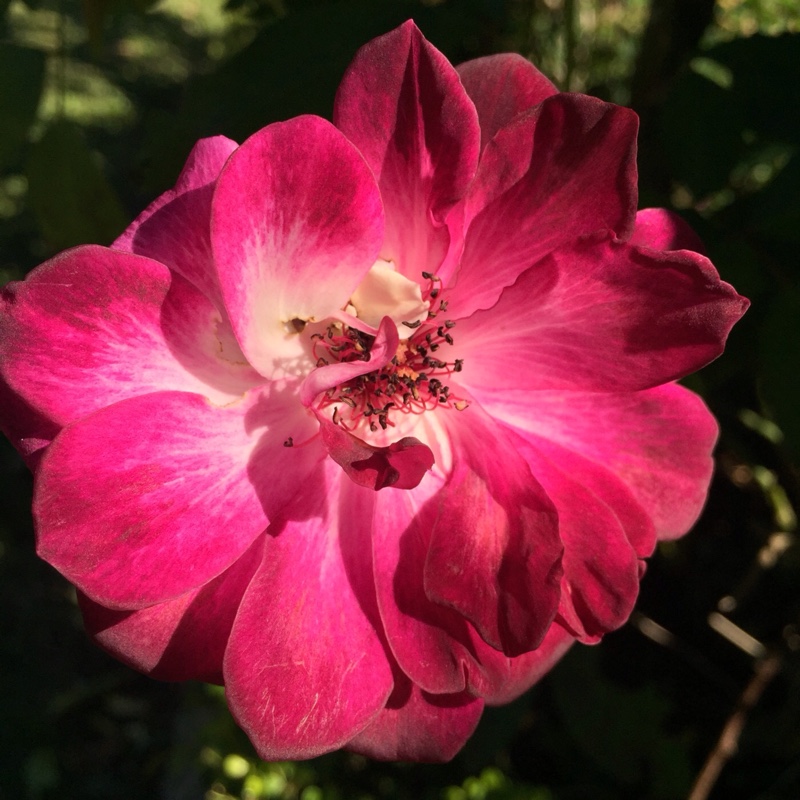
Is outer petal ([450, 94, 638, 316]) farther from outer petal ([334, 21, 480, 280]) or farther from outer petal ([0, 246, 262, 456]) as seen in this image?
outer petal ([0, 246, 262, 456])

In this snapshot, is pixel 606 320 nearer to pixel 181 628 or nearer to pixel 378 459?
pixel 378 459

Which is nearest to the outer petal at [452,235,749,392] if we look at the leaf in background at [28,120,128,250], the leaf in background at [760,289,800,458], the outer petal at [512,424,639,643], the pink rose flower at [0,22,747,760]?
the pink rose flower at [0,22,747,760]

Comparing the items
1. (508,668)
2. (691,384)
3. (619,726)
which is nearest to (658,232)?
(691,384)

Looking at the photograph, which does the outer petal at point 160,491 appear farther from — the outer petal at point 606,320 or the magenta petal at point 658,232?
the magenta petal at point 658,232

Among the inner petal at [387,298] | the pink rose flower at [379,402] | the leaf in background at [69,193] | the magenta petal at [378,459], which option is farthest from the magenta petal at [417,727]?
the leaf in background at [69,193]

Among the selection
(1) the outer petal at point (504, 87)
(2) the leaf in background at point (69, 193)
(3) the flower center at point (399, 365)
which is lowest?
(3) the flower center at point (399, 365)

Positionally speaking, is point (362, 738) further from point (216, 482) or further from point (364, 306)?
point (364, 306)
